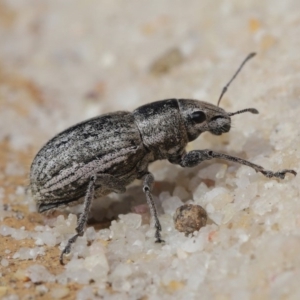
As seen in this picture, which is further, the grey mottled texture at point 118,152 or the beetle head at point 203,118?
the beetle head at point 203,118

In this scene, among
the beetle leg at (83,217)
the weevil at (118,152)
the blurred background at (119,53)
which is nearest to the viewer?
the beetle leg at (83,217)

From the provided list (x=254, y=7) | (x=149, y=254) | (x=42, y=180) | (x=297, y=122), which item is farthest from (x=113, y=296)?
(x=254, y=7)

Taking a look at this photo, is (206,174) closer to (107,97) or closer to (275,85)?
(275,85)

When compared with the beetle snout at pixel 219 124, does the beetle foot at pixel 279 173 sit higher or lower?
lower

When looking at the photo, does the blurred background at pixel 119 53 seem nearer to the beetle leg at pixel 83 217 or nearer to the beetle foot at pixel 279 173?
the beetle foot at pixel 279 173

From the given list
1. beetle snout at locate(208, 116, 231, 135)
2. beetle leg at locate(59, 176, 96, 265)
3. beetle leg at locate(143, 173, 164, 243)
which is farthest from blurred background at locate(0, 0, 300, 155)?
beetle leg at locate(59, 176, 96, 265)

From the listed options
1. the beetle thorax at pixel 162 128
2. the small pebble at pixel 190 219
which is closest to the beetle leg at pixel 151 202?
the small pebble at pixel 190 219
